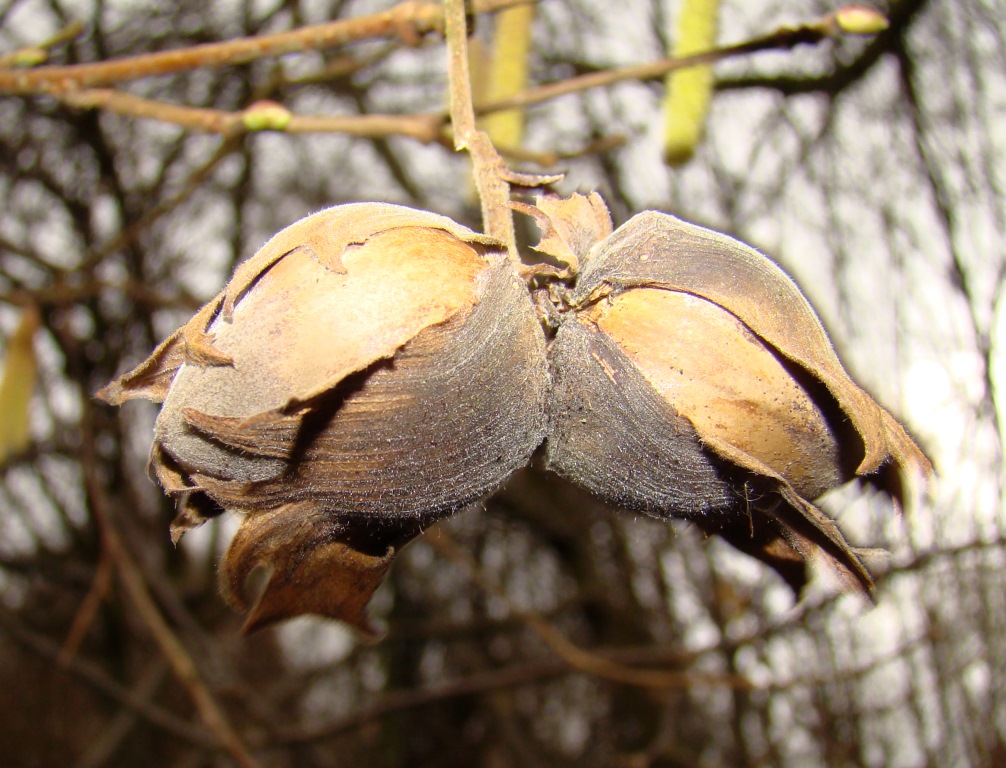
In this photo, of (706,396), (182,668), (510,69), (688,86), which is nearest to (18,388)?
(182,668)

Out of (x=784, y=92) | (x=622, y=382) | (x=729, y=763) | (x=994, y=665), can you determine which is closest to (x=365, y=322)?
(x=622, y=382)

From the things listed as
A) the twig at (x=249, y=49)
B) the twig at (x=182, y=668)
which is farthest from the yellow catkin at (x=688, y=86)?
the twig at (x=182, y=668)

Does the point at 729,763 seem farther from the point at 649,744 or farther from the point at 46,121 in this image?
the point at 46,121

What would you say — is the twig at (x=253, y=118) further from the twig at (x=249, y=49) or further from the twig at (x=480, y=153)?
the twig at (x=480, y=153)

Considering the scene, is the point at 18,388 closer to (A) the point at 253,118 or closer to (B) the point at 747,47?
(A) the point at 253,118

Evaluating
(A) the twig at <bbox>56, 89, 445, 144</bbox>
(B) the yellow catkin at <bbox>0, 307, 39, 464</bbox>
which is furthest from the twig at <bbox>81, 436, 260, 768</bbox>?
(A) the twig at <bbox>56, 89, 445, 144</bbox>
